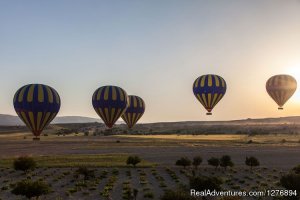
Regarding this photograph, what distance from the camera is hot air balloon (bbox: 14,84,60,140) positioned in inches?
2215

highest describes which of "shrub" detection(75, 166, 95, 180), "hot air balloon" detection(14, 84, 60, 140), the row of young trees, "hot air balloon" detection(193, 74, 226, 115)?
"hot air balloon" detection(193, 74, 226, 115)

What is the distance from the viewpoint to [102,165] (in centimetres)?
5081

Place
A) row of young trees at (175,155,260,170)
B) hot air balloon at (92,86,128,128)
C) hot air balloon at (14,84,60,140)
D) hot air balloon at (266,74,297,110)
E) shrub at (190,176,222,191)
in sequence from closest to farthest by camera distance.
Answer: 1. shrub at (190,176,222,191)
2. row of young trees at (175,155,260,170)
3. hot air balloon at (14,84,60,140)
4. hot air balloon at (92,86,128,128)
5. hot air balloon at (266,74,297,110)

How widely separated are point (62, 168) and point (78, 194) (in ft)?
54.7

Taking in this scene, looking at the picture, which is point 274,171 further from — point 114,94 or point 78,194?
point 114,94

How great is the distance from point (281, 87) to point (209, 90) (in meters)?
18.9

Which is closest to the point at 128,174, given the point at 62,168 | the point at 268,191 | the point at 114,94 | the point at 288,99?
the point at 62,168

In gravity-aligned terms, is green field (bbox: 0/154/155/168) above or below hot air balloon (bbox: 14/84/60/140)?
below

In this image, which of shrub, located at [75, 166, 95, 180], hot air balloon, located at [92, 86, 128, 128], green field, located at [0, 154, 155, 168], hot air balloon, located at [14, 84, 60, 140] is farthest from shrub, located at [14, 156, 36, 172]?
hot air balloon, located at [92, 86, 128, 128]

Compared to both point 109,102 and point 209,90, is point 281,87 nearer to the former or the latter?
point 209,90

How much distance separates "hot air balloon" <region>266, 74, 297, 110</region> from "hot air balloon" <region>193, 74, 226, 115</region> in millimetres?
14195

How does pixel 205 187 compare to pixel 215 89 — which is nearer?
pixel 205 187

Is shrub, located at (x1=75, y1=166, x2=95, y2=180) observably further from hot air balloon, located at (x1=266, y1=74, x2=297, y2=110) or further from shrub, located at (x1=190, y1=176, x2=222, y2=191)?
hot air balloon, located at (x1=266, y1=74, x2=297, y2=110)

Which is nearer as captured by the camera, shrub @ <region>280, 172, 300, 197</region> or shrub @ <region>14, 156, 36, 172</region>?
shrub @ <region>280, 172, 300, 197</region>
